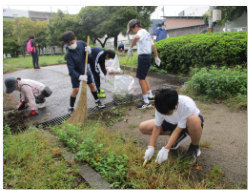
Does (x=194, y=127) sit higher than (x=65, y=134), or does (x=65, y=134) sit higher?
(x=194, y=127)

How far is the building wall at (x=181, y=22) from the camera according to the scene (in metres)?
21.4

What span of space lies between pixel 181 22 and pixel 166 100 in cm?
2467

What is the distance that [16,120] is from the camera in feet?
11.8

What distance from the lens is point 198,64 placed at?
18.1ft

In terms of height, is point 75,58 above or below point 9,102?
above

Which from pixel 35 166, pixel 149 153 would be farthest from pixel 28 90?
pixel 149 153

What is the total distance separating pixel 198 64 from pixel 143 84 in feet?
7.85

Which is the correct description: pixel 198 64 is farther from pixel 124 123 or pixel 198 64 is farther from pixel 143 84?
pixel 124 123

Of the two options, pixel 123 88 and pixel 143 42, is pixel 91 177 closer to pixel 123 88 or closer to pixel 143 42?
pixel 123 88

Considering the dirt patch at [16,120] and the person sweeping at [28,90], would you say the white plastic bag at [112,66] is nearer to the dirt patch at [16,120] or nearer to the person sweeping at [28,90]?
the person sweeping at [28,90]

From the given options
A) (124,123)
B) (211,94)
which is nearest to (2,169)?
(124,123)

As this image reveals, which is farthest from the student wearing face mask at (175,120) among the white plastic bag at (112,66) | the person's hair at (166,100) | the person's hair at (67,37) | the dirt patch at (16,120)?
the white plastic bag at (112,66)

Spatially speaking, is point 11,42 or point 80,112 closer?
point 80,112

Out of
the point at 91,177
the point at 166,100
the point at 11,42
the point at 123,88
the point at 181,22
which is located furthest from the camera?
the point at 181,22
